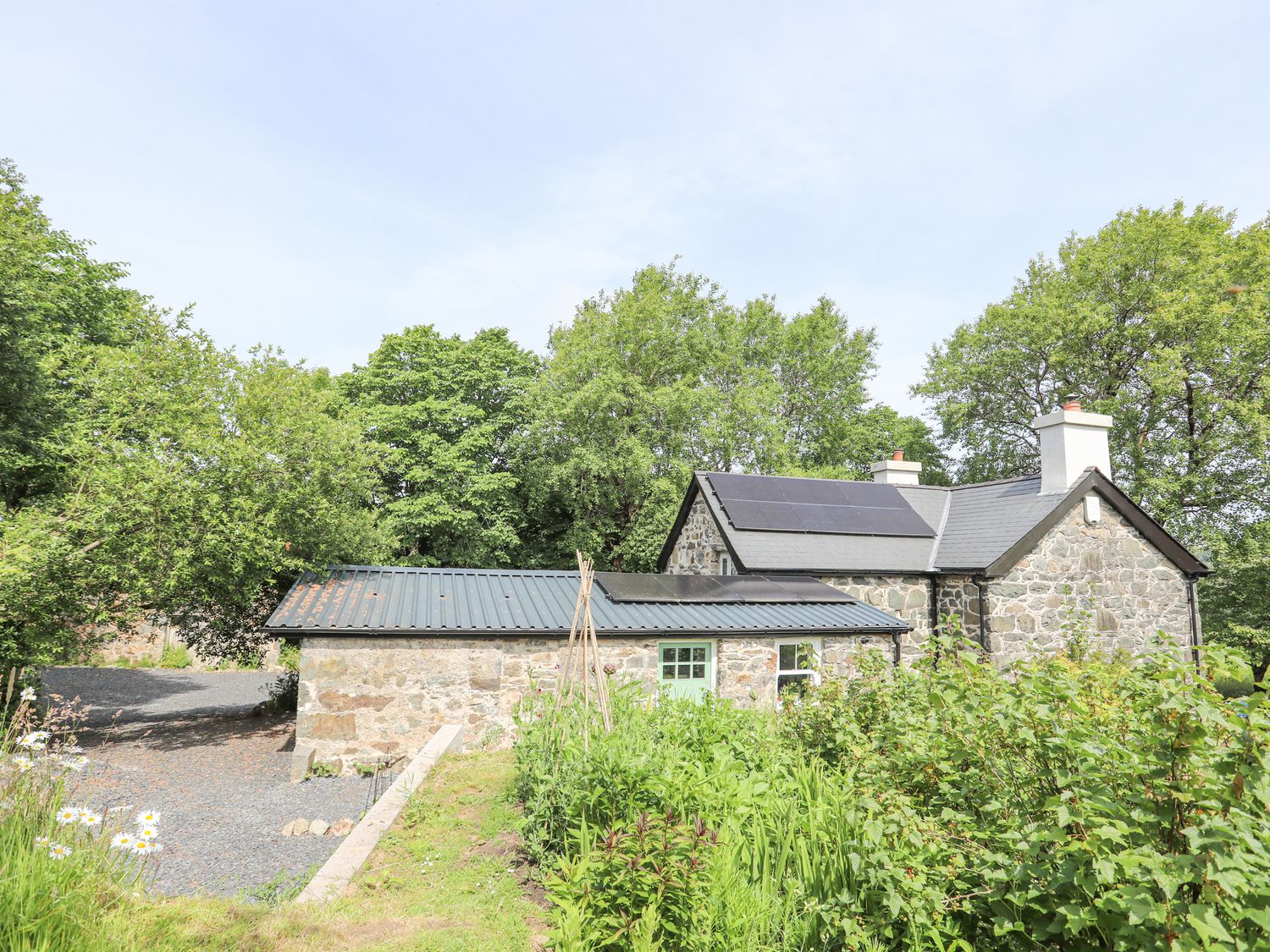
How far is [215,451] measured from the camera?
10844 millimetres

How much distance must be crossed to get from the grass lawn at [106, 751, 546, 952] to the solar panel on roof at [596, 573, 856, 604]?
5.90 meters

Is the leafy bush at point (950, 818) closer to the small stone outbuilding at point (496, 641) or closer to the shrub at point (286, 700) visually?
the small stone outbuilding at point (496, 641)

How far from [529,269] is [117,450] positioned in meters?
13.2

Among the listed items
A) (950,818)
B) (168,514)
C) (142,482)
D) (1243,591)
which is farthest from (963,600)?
(142,482)

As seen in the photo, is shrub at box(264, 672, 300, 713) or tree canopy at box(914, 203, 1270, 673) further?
tree canopy at box(914, 203, 1270, 673)

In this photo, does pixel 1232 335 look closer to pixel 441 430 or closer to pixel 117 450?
pixel 441 430

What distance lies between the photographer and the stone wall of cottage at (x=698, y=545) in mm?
16078

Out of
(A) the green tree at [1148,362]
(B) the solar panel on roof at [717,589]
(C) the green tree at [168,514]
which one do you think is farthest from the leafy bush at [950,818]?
A: (A) the green tree at [1148,362]

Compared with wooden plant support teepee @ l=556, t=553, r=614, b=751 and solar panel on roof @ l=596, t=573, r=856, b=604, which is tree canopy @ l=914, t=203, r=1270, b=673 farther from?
wooden plant support teepee @ l=556, t=553, r=614, b=751

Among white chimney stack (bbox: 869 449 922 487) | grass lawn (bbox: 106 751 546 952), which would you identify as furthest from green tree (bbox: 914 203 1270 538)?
grass lawn (bbox: 106 751 546 952)

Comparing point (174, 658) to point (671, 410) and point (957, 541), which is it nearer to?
point (671, 410)

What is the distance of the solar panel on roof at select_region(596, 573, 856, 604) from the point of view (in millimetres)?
11867

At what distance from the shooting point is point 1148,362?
72.1 ft

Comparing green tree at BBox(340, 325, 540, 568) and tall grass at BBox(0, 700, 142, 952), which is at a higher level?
green tree at BBox(340, 325, 540, 568)
